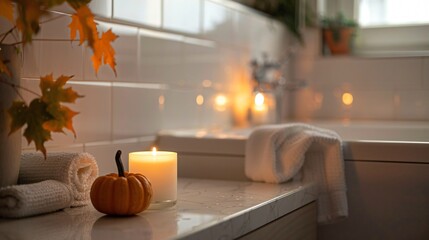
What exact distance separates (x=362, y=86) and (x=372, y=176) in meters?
1.05

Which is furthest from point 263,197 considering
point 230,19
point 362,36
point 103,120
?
point 362,36

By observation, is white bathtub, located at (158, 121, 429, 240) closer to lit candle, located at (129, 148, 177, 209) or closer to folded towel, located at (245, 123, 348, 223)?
folded towel, located at (245, 123, 348, 223)

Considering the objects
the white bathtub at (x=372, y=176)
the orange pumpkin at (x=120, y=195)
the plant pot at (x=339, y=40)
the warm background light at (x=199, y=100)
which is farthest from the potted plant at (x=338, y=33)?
the orange pumpkin at (x=120, y=195)

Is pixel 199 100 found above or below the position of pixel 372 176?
above

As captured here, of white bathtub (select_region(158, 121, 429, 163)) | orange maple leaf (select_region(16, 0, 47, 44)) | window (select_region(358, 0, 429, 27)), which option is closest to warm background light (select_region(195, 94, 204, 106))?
white bathtub (select_region(158, 121, 429, 163))

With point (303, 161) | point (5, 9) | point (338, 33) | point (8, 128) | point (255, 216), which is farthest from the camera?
point (338, 33)

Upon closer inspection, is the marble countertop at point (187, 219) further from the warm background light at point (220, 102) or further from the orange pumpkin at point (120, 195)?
the warm background light at point (220, 102)

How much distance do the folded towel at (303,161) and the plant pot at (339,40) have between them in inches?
47.4

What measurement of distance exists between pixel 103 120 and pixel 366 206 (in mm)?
658

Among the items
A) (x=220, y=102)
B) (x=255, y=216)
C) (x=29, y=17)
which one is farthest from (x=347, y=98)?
(x=29, y=17)

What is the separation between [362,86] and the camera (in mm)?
2545

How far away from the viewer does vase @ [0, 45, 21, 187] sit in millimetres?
1056

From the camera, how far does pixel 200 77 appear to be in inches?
79.5

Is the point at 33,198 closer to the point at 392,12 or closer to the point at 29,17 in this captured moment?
the point at 29,17
